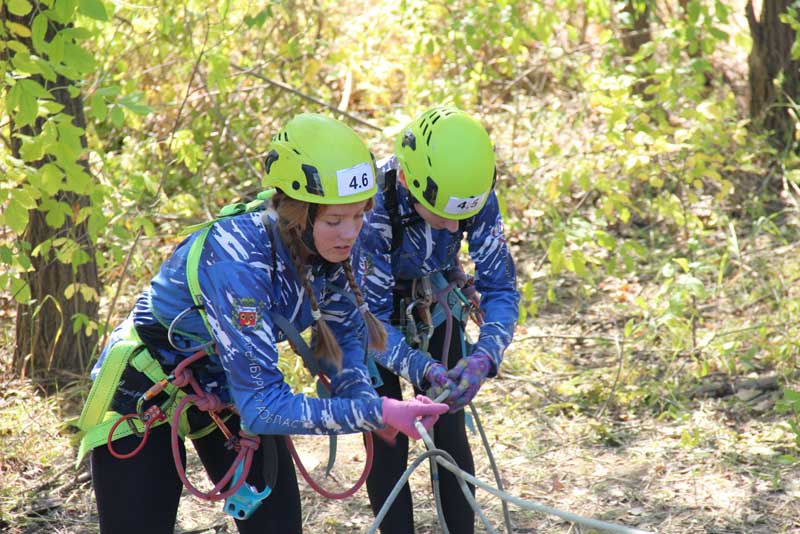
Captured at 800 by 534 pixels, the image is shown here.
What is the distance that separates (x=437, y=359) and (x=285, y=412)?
1.03 meters

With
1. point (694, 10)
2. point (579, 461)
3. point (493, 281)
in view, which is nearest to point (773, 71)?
point (694, 10)

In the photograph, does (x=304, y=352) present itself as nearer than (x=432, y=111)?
Yes

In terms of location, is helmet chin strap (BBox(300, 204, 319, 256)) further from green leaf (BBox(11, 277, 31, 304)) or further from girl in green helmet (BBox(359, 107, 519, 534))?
green leaf (BBox(11, 277, 31, 304))

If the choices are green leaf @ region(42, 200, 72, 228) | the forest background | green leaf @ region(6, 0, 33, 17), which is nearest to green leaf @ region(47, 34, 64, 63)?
the forest background

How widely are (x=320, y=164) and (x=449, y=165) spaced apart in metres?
0.53

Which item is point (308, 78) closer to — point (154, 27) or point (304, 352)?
point (154, 27)

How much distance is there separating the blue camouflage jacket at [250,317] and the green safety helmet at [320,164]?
0.10 meters

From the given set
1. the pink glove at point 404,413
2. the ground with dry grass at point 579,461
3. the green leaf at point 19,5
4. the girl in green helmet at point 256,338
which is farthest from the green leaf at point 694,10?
the pink glove at point 404,413

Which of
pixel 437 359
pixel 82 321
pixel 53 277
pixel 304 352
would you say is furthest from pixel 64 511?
pixel 304 352

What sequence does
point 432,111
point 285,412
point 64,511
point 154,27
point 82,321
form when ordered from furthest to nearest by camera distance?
point 154,27 < point 82,321 < point 64,511 < point 432,111 < point 285,412

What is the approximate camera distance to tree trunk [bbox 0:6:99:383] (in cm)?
424

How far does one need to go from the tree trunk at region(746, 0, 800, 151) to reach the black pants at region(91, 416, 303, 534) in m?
4.68

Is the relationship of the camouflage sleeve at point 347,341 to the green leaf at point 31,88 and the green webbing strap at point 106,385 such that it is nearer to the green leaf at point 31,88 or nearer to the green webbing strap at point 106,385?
the green webbing strap at point 106,385

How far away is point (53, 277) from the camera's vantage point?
434 centimetres
